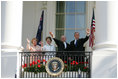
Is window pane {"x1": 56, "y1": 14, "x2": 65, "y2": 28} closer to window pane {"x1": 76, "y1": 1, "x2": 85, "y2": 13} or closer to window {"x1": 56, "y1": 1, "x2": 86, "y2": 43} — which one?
window {"x1": 56, "y1": 1, "x2": 86, "y2": 43}

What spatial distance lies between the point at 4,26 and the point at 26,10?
524 cm

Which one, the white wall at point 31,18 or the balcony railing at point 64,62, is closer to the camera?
the balcony railing at point 64,62

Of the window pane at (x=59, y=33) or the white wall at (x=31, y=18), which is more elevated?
the white wall at (x=31, y=18)

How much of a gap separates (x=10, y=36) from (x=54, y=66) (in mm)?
1921

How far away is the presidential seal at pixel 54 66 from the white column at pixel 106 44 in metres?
1.25

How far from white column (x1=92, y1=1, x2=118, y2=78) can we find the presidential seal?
125 cm

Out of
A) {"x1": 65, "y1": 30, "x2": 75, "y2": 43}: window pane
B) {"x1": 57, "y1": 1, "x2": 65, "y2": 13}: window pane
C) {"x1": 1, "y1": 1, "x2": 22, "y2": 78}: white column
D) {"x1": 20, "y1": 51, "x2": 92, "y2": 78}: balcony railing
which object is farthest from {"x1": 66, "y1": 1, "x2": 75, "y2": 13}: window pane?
{"x1": 1, "y1": 1, "x2": 22, "y2": 78}: white column

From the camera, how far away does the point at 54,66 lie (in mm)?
14195

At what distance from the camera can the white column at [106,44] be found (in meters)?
13.5

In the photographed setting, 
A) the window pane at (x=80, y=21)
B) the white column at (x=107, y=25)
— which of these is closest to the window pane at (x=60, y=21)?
the window pane at (x=80, y=21)

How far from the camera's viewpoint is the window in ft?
62.3

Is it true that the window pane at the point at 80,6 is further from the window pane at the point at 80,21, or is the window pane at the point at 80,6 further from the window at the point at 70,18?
the window pane at the point at 80,21

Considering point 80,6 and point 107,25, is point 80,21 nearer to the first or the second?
point 80,6

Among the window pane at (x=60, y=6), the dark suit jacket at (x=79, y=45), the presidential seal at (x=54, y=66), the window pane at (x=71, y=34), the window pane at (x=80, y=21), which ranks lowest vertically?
the presidential seal at (x=54, y=66)
